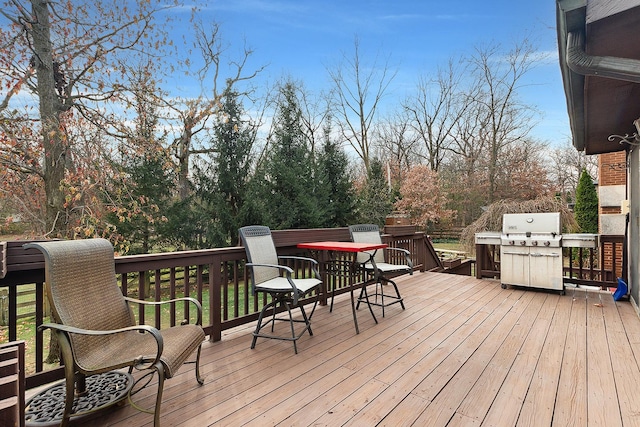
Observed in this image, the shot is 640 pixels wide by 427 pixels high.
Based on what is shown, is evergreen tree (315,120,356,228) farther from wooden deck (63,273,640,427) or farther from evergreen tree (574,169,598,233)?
wooden deck (63,273,640,427)

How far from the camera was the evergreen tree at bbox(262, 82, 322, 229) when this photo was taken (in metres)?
10.2

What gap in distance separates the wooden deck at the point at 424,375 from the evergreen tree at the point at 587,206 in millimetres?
6700

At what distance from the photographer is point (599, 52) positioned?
2121 millimetres

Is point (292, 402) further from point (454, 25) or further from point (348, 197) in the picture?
point (348, 197)

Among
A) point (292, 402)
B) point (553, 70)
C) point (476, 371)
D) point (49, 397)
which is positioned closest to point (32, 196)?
point (49, 397)

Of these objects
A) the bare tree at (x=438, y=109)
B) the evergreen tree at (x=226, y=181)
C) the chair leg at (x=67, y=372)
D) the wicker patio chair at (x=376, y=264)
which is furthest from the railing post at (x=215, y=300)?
the bare tree at (x=438, y=109)

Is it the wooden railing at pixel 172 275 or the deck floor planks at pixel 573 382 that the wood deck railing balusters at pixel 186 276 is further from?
the deck floor planks at pixel 573 382

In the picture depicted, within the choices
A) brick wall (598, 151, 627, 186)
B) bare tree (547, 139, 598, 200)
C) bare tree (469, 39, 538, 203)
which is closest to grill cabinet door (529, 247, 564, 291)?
brick wall (598, 151, 627, 186)

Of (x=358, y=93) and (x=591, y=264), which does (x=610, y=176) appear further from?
(x=358, y=93)

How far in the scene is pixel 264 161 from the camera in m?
10.4

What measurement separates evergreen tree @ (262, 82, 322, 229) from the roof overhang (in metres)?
7.78

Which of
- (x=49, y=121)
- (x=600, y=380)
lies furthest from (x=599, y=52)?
(x=49, y=121)

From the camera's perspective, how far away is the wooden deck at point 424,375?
1852 mm

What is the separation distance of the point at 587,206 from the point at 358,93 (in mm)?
10897
